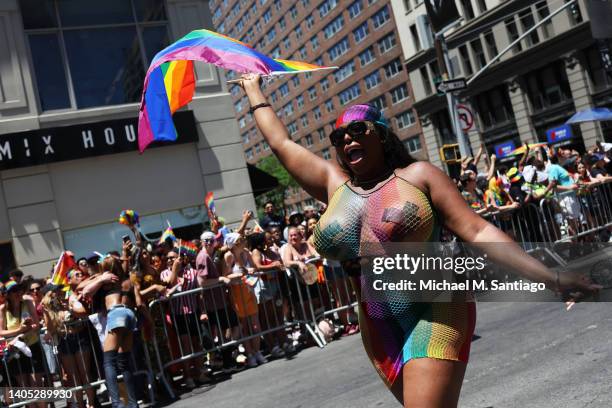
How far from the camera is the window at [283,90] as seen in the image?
85500 mm

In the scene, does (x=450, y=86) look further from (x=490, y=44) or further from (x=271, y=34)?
(x=271, y=34)

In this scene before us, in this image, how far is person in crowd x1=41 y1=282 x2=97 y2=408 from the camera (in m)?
8.05

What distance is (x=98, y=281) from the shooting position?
24.1 feet

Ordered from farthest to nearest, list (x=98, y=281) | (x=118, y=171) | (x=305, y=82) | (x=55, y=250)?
(x=305, y=82), (x=118, y=171), (x=55, y=250), (x=98, y=281)

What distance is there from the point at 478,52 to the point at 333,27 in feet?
98.7

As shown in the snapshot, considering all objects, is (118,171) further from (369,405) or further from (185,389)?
(369,405)

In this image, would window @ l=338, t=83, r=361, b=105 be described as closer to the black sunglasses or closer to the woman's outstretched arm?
the woman's outstretched arm

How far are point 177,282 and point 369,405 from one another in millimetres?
4487

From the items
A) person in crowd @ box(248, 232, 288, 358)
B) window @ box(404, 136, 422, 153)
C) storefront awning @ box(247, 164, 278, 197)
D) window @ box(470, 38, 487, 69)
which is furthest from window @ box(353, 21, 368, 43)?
person in crowd @ box(248, 232, 288, 358)

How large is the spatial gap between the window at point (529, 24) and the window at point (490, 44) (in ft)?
8.46

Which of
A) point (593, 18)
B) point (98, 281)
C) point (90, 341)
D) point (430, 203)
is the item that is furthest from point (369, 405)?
point (593, 18)

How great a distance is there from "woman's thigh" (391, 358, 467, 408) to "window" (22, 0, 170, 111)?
13.0 m

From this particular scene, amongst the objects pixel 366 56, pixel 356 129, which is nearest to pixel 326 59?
pixel 366 56

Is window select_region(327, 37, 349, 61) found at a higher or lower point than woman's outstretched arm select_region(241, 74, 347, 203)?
higher
